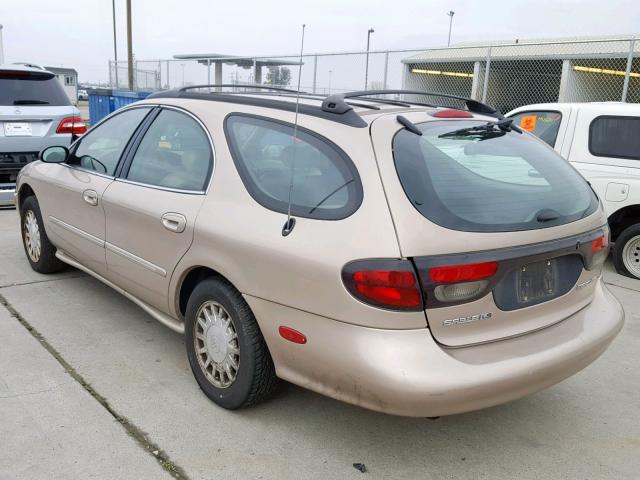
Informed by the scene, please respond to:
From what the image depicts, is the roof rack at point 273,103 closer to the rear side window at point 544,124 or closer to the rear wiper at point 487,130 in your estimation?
the rear wiper at point 487,130

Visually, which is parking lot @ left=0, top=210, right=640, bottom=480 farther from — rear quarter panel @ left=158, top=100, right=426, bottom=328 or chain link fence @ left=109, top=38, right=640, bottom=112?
chain link fence @ left=109, top=38, right=640, bottom=112

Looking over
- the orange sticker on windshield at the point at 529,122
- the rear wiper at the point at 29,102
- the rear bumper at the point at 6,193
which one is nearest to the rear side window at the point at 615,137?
the orange sticker on windshield at the point at 529,122

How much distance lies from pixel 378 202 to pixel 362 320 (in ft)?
1.57

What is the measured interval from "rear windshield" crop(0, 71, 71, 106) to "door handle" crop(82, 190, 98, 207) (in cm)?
418

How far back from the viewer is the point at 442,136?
2867 millimetres

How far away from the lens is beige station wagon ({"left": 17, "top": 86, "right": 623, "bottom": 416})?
2.40m

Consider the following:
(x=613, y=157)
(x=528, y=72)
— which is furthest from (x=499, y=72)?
(x=613, y=157)

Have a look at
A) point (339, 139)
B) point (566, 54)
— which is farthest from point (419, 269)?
point (566, 54)

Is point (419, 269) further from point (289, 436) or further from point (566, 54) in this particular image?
point (566, 54)

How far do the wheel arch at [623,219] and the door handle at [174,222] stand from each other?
180 inches

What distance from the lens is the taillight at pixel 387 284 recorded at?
2.37 metres

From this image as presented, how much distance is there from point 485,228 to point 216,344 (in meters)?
1.45

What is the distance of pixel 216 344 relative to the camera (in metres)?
3.10

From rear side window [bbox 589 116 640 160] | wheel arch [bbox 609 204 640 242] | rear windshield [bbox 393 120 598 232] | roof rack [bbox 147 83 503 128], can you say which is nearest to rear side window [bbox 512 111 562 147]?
rear side window [bbox 589 116 640 160]
